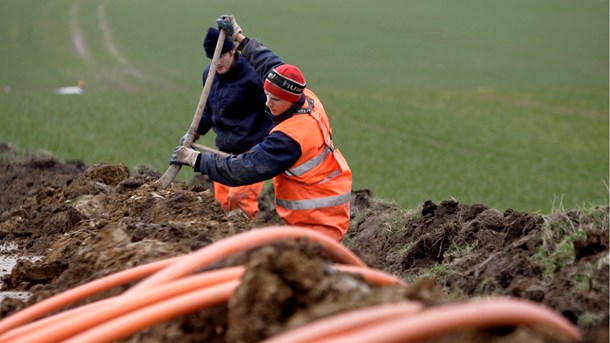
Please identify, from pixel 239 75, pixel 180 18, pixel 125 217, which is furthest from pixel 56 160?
pixel 180 18

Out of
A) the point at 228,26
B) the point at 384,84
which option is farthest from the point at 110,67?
the point at 228,26

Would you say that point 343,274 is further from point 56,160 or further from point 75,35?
point 75,35

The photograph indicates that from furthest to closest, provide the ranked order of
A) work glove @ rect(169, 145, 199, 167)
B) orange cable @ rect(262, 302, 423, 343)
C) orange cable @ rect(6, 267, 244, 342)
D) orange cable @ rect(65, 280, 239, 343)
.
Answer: work glove @ rect(169, 145, 199, 167) → orange cable @ rect(6, 267, 244, 342) → orange cable @ rect(65, 280, 239, 343) → orange cable @ rect(262, 302, 423, 343)

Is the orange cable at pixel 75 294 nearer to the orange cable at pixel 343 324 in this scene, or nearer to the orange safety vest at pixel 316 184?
the orange cable at pixel 343 324

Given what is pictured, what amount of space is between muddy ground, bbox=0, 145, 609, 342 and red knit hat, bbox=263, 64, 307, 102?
0.99 m

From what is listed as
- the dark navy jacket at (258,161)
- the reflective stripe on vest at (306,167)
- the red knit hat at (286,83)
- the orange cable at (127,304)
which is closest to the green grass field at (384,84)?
the reflective stripe on vest at (306,167)

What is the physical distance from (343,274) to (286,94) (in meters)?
3.02

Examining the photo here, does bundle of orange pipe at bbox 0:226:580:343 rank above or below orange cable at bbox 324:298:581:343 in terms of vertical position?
below

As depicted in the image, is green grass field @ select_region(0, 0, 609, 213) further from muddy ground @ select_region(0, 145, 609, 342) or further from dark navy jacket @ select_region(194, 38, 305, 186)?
dark navy jacket @ select_region(194, 38, 305, 186)

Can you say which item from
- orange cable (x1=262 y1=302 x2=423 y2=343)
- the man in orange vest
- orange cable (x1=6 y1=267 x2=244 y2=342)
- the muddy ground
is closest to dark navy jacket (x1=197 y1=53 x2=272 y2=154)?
the muddy ground

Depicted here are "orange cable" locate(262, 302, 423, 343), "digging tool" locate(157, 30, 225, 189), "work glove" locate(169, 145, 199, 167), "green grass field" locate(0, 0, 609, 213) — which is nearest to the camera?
A: "orange cable" locate(262, 302, 423, 343)

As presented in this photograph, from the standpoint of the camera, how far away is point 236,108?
795 cm

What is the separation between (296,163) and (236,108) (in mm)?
2017

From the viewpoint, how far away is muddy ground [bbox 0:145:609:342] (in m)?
3.02
